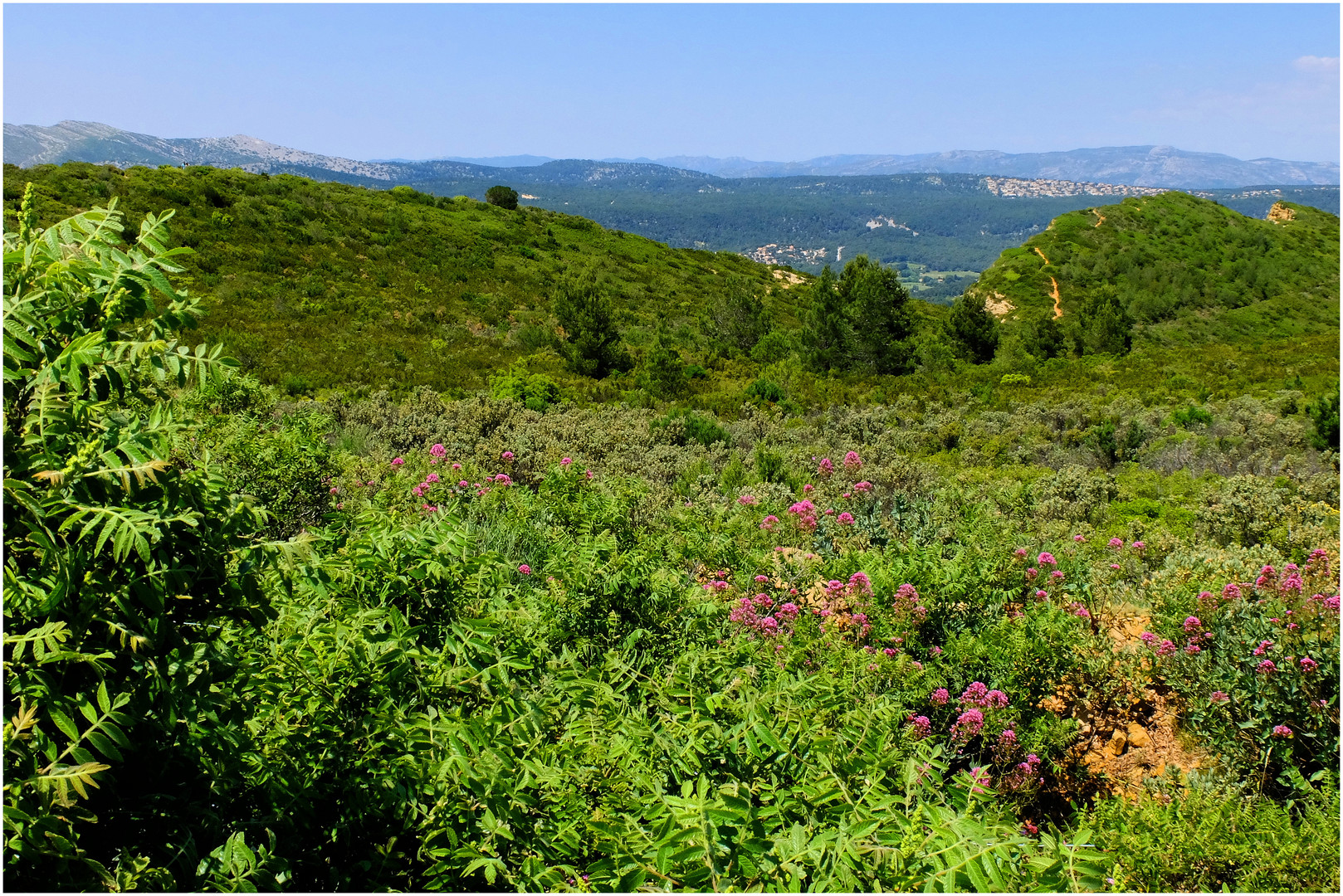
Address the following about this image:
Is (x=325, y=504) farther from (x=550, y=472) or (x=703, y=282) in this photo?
(x=703, y=282)

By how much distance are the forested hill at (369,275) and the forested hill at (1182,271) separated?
19227 mm

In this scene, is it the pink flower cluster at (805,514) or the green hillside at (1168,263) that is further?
the green hillside at (1168,263)

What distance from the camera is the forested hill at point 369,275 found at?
16.5 m

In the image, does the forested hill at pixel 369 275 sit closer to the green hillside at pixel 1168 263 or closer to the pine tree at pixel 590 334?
the pine tree at pixel 590 334

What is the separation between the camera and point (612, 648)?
342 centimetres

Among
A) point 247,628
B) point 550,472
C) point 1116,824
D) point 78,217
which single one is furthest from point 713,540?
point 78,217

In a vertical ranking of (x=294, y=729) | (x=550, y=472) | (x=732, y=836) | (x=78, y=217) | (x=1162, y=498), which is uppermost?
(x=78, y=217)

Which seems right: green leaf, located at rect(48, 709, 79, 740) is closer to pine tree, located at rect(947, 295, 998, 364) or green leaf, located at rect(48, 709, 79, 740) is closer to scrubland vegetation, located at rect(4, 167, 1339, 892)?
scrubland vegetation, located at rect(4, 167, 1339, 892)

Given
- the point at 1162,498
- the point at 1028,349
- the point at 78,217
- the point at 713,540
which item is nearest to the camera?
the point at 78,217

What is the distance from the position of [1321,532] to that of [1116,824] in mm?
5181

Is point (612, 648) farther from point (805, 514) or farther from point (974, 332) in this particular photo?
point (974, 332)

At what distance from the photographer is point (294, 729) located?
2193 millimetres

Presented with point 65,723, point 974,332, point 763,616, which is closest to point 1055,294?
point 974,332

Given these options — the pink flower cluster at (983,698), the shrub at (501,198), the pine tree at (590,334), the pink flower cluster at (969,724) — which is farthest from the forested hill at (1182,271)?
the pink flower cluster at (969,724)
